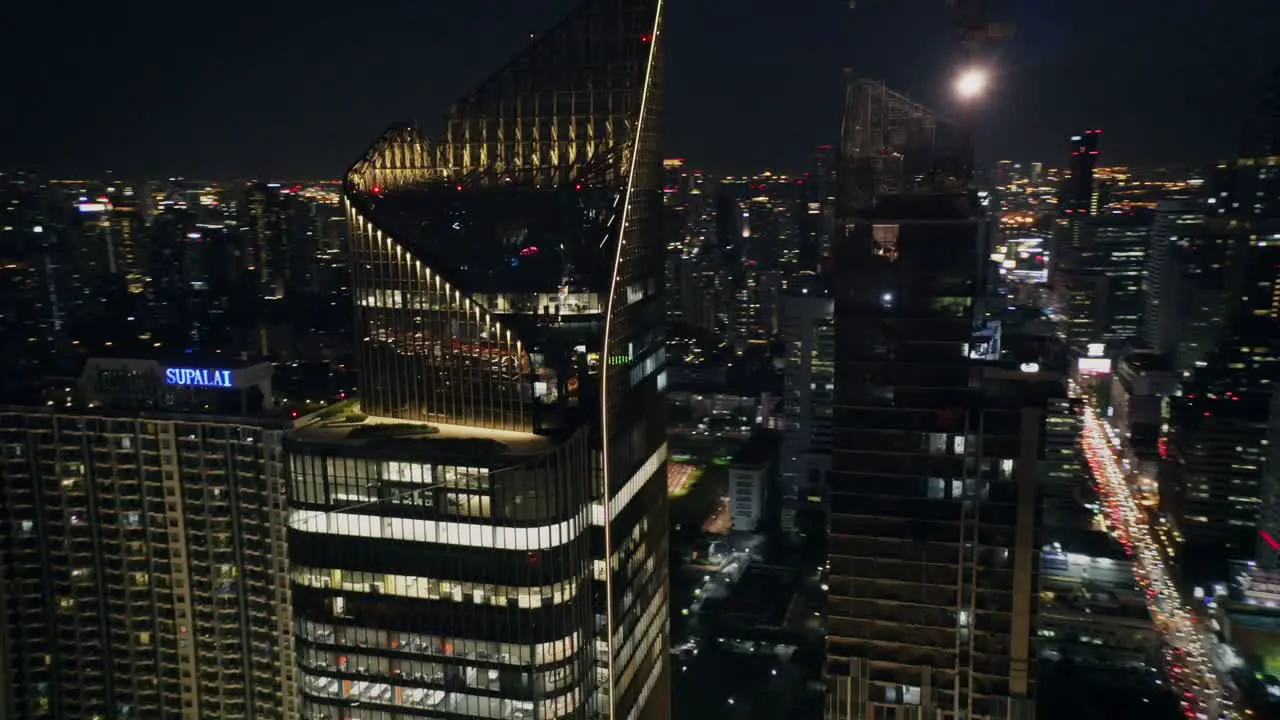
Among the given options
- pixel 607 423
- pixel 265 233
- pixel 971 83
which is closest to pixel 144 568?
pixel 607 423

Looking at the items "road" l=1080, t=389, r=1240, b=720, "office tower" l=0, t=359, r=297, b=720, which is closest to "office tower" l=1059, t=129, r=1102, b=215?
"road" l=1080, t=389, r=1240, b=720

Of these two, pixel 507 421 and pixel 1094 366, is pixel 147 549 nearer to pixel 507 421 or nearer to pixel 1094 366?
pixel 507 421

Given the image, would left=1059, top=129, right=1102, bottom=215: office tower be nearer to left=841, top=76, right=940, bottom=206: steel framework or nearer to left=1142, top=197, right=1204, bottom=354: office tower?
left=1142, top=197, right=1204, bottom=354: office tower

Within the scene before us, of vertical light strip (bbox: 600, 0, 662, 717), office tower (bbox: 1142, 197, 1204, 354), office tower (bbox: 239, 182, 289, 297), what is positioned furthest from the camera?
office tower (bbox: 1142, 197, 1204, 354)

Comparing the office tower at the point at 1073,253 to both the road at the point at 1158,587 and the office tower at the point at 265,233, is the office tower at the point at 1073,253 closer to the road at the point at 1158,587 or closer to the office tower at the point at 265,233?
the road at the point at 1158,587

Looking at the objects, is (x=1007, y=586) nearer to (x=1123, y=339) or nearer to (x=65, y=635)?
(x=65, y=635)

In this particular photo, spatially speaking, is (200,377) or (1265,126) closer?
(200,377)

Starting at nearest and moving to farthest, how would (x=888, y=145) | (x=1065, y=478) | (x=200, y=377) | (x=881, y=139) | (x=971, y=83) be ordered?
(x=888, y=145), (x=881, y=139), (x=971, y=83), (x=200, y=377), (x=1065, y=478)
